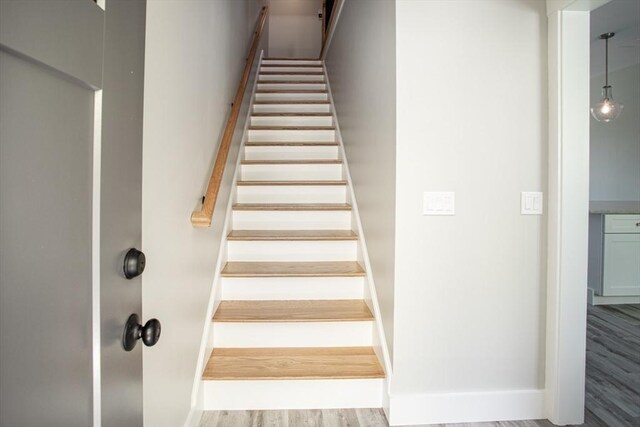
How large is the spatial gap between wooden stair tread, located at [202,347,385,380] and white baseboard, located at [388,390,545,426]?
190mm

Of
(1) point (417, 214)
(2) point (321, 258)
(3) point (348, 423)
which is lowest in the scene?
(3) point (348, 423)

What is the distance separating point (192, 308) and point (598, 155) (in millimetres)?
5273

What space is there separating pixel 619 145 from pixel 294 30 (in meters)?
5.50

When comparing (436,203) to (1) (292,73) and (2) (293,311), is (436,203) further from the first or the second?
(1) (292,73)

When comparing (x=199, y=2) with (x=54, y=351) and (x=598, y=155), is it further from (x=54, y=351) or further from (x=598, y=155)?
(x=598, y=155)

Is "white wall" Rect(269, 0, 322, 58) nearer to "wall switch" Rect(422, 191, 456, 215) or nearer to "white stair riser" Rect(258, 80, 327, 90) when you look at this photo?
"white stair riser" Rect(258, 80, 327, 90)

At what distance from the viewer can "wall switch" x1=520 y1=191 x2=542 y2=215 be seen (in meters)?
1.72

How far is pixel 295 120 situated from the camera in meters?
3.75

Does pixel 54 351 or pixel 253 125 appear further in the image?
pixel 253 125

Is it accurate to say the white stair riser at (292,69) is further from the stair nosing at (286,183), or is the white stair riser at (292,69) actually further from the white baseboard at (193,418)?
the white baseboard at (193,418)

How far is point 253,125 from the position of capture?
362 centimetres

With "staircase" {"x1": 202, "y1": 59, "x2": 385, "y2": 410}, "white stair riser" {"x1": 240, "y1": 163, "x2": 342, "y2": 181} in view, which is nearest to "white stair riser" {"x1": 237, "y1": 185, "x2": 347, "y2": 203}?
"staircase" {"x1": 202, "y1": 59, "x2": 385, "y2": 410}

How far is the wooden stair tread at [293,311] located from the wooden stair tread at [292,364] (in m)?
0.18

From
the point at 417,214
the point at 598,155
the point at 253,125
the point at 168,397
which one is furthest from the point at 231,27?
the point at 598,155
